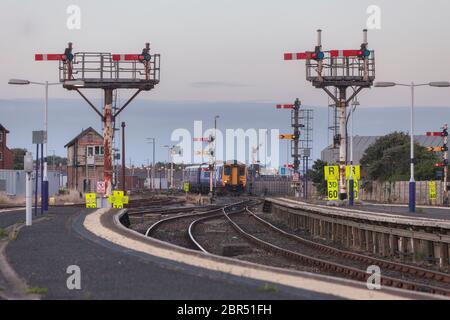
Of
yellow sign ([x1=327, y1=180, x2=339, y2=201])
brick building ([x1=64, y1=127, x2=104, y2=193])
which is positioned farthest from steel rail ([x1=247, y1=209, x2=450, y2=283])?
brick building ([x1=64, y1=127, x2=104, y2=193])

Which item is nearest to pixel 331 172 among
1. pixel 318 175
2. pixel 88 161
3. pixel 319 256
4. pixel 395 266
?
pixel 319 256

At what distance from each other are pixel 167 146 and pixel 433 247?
112 m

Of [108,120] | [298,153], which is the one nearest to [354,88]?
[108,120]

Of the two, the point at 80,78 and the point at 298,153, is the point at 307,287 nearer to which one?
the point at 80,78

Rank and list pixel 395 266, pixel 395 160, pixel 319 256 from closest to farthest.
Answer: pixel 395 266 → pixel 319 256 → pixel 395 160

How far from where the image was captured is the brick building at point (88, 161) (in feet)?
277

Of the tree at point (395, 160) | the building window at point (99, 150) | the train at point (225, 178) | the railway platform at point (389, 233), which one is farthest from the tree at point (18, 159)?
the railway platform at point (389, 233)

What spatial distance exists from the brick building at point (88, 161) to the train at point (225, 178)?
1144 centimetres

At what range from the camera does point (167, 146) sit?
131m

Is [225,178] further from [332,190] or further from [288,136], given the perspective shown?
[332,190]

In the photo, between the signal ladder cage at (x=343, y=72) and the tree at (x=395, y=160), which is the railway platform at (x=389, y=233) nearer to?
the signal ladder cage at (x=343, y=72)

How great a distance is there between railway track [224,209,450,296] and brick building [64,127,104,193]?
55.5 m

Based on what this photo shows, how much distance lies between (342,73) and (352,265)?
23.7 m

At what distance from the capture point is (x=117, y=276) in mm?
12055
